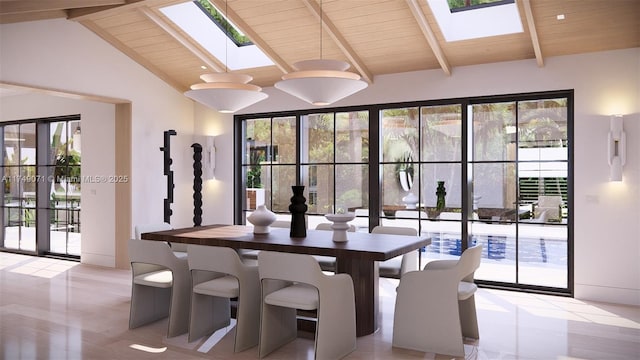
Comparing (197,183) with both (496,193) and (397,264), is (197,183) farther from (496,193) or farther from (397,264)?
(496,193)

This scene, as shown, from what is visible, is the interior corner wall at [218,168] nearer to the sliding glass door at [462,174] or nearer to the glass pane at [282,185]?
the glass pane at [282,185]

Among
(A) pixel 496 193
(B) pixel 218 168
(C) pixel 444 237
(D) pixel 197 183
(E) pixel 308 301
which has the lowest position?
(E) pixel 308 301

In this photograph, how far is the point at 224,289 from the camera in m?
3.97

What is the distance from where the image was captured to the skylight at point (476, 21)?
17.5 ft

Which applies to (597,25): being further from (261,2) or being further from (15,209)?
(15,209)

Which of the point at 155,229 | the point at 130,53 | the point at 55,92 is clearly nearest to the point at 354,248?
the point at 155,229

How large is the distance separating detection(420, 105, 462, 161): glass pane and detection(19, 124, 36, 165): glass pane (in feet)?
21.7

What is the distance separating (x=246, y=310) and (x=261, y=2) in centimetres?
330

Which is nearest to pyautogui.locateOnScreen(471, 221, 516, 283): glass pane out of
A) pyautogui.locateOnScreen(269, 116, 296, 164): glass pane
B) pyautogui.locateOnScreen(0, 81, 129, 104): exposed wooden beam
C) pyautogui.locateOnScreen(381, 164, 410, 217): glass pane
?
pyautogui.locateOnScreen(381, 164, 410, 217): glass pane

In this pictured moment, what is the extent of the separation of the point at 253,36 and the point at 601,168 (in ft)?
13.6

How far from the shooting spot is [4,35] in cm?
585

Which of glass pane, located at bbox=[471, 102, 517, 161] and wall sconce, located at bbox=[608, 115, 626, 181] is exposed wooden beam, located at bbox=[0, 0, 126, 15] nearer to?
glass pane, located at bbox=[471, 102, 517, 161]

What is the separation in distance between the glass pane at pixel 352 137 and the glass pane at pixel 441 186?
884 millimetres

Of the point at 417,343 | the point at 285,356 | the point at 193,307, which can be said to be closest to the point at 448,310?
the point at 417,343
